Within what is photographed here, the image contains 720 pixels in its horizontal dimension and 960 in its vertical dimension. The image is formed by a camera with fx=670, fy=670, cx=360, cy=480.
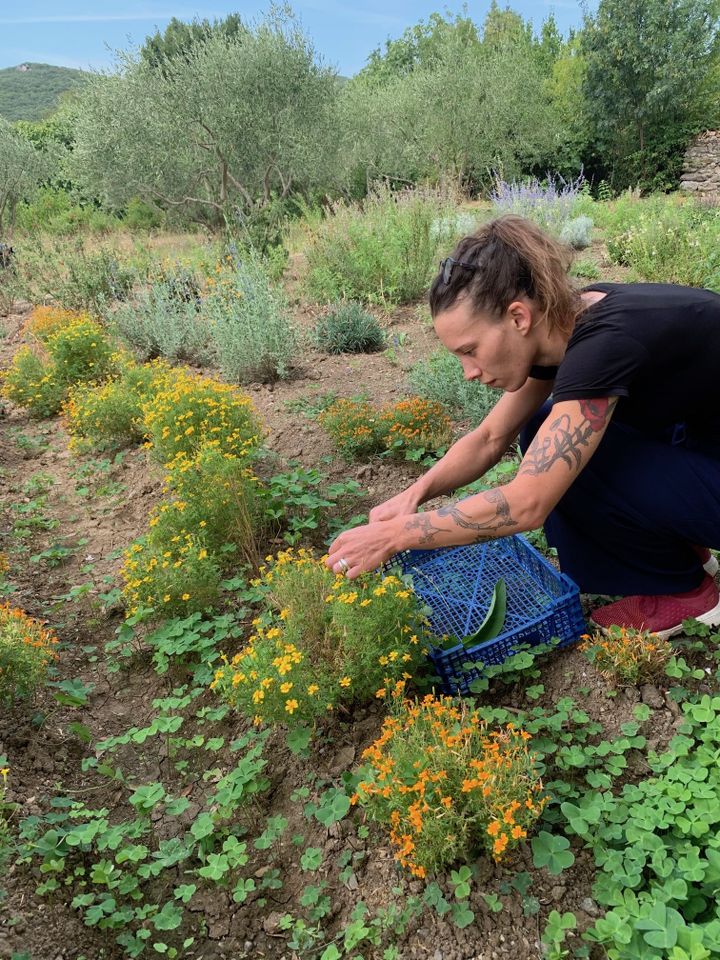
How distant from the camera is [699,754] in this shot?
1.80 metres

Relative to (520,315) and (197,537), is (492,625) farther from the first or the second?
(197,537)

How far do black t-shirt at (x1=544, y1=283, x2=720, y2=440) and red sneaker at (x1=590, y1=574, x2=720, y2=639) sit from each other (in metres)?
0.65

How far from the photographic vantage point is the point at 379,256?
7.47 m

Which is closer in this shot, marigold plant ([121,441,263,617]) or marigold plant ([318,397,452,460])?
marigold plant ([121,441,263,617])

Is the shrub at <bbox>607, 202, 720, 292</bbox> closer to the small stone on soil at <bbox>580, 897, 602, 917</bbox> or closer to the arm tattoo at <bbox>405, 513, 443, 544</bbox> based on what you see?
the arm tattoo at <bbox>405, 513, 443, 544</bbox>

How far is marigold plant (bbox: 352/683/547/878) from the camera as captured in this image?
1600 millimetres

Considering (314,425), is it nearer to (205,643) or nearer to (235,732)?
(205,643)

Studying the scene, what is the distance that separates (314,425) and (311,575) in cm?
234

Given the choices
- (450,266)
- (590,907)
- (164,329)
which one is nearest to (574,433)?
(450,266)

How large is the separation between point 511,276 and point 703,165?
20647mm

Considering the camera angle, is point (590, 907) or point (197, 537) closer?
point (590, 907)

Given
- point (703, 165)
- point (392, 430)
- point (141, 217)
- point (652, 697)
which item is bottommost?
point (652, 697)

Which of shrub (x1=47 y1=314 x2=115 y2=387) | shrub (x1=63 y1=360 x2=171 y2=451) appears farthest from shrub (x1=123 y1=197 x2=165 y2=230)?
shrub (x1=63 y1=360 x2=171 y2=451)

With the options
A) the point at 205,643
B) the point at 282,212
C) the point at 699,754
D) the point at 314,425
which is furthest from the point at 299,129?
the point at 699,754
